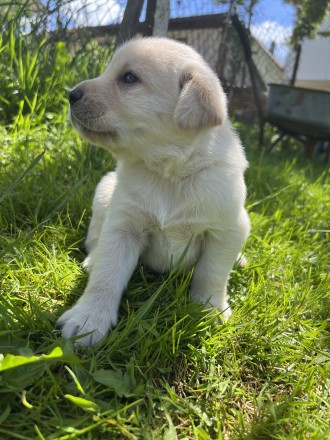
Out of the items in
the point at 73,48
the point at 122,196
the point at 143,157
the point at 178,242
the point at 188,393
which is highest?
the point at 73,48

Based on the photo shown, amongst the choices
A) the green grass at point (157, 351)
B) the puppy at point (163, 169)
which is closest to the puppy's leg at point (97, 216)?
Answer: the green grass at point (157, 351)

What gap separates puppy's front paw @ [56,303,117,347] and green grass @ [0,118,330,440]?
54mm

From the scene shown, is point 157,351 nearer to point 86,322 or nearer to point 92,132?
point 86,322

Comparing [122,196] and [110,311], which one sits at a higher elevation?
[122,196]

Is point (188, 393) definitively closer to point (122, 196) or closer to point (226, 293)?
point (226, 293)

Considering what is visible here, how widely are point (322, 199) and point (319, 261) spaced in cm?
129

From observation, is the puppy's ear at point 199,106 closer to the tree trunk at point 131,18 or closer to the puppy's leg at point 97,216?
the puppy's leg at point 97,216

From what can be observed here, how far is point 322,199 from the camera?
3.64 meters

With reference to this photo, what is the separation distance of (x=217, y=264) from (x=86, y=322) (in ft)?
2.18

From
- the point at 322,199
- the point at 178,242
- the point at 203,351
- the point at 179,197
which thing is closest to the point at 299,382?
the point at 203,351

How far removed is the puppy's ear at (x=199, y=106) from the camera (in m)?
1.71

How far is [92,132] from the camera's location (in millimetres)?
1856

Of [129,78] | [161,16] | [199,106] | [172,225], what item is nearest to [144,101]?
Result: [129,78]

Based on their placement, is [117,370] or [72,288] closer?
[117,370]
